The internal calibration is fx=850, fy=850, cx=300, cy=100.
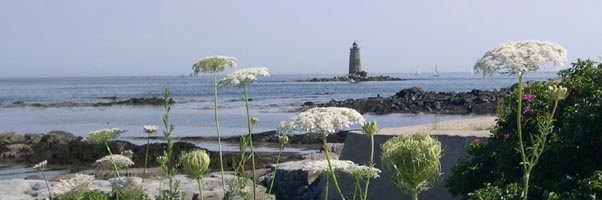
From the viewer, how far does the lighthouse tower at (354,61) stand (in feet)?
461

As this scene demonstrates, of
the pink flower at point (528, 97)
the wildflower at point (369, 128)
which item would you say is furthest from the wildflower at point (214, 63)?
the pink flower at point (528, 97)

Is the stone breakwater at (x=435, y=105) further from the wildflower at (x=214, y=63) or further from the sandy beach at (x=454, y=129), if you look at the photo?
the wildflower at (x=214, y=63)

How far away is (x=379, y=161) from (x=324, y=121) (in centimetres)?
740

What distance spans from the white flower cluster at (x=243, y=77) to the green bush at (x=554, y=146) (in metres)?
2.56

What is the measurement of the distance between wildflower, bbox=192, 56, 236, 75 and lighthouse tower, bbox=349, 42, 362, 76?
13348 cm

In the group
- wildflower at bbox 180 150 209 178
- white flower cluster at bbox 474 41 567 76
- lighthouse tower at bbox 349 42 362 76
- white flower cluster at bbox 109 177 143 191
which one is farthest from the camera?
lighthouse tower at bbox 349 42 362 76

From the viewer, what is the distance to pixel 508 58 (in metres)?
3.41

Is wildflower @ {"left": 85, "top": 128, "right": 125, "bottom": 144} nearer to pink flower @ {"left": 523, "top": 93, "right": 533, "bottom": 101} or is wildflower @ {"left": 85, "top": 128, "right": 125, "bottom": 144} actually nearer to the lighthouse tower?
pink flower @ {"left": 523, "top": 93, "right": 533, "bottom": 101}

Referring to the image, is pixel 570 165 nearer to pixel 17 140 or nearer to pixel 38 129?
pixel 17 140

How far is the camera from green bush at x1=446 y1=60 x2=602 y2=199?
21.7 ft

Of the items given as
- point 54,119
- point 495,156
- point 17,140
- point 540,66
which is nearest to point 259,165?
point 17,140

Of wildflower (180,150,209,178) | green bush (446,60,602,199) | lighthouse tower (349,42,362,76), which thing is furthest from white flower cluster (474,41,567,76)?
lighthouse tower (349,42,362,76)

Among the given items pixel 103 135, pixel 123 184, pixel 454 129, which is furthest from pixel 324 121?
pixel 454 129

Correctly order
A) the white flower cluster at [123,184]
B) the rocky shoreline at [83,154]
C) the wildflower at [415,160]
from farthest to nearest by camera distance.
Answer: the rocky shoreline at [83,154] < the white flower cluster at [123,184] < the wildflower at [415,160]
